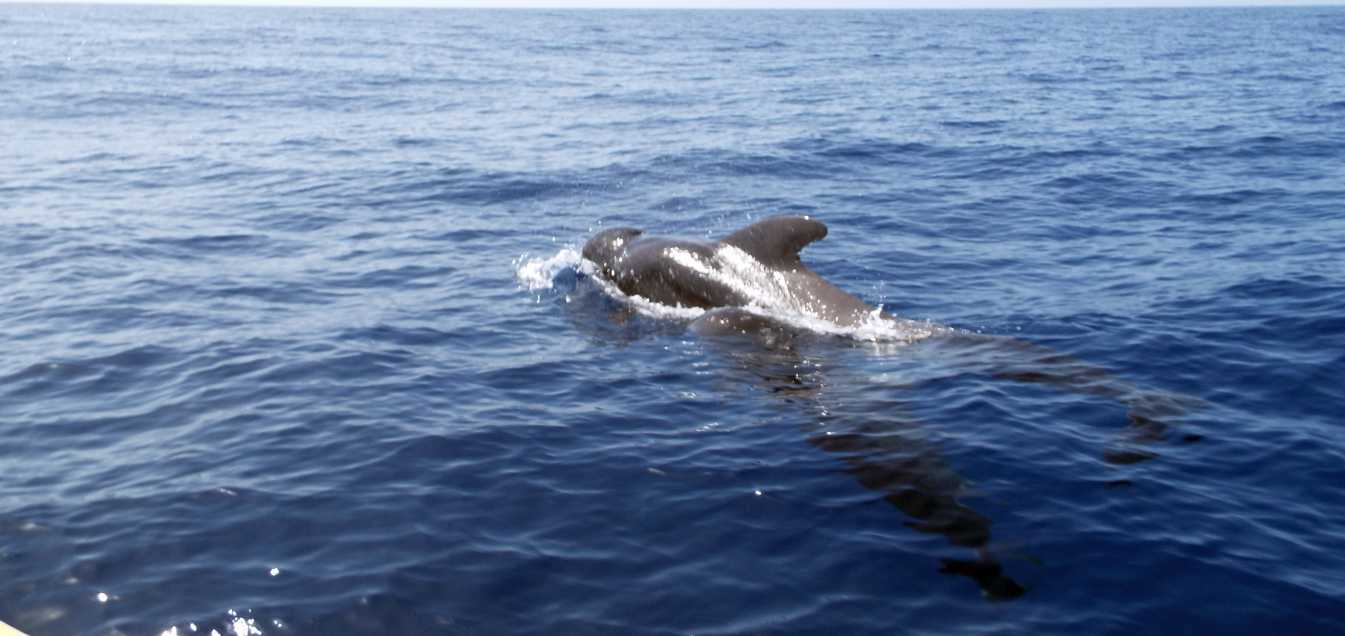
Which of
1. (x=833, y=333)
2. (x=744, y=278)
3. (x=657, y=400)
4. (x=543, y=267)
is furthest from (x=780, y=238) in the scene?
(x=543, y=267)

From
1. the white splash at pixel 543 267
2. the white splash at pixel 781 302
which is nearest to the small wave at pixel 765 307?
the white splash at pixel 781 302

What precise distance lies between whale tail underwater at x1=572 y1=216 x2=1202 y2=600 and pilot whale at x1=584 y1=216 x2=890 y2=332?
1 centimetres

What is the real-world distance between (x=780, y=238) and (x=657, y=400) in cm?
350

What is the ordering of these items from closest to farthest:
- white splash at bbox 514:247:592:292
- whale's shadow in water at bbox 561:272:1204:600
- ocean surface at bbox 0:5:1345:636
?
ocean surface at bbox 0:5:1345:636 < whale's shadow in water at bbox 561:272:1204:600 < white splash at bbox 514:247:592:292

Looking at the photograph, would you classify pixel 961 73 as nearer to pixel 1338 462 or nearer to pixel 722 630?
pixel 1338 462

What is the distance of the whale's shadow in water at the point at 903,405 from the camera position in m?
8.75

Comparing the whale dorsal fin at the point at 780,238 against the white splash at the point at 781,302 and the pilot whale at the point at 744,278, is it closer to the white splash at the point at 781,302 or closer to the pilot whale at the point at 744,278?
the pilot whale at the point at 744,278

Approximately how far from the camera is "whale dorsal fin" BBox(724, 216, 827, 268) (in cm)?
1402

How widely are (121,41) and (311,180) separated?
48049 millimetres

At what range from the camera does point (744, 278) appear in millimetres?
14062

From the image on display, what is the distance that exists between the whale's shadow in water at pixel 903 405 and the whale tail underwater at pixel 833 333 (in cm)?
2

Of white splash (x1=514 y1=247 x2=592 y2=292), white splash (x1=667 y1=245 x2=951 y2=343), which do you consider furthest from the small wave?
white splash (x1=514 y1=247 x2=592 y2=292)

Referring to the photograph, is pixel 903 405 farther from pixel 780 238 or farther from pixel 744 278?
pixel 780 238

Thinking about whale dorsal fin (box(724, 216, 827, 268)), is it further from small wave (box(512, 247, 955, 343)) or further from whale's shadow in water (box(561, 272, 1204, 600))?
whale's shadow in water (box(561, 272, 1204, 600))
